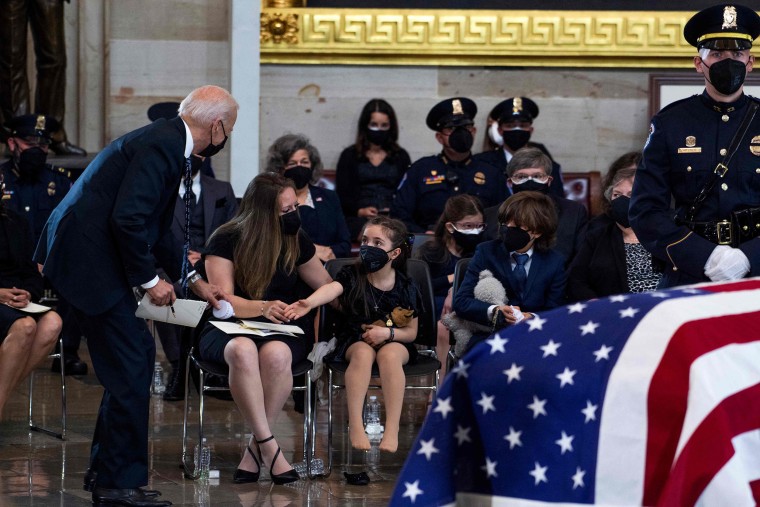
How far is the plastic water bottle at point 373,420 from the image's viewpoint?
7.03 m

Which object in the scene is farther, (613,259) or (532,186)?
(532,186)

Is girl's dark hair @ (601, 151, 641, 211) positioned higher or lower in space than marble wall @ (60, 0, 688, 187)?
lower

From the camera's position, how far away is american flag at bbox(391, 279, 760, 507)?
325 cm

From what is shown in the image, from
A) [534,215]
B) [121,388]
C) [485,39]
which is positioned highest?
[485,39]

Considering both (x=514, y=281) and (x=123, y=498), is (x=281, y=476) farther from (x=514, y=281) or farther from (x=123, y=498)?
(x=514, y=281)

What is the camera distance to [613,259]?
6.94 m

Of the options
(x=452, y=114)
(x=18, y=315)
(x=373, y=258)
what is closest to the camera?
(x=373, y=258)

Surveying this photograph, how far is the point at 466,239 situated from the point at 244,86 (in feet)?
9.88

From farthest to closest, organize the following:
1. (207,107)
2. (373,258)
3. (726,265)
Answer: (373,258)
(207,107)
(726,265)

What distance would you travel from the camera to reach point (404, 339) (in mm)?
6395

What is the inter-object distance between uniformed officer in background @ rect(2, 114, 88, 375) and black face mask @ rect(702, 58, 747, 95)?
4.88 meters

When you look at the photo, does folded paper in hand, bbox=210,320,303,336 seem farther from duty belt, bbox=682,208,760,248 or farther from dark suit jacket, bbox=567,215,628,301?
duty belt, bbox=682,208,760,248

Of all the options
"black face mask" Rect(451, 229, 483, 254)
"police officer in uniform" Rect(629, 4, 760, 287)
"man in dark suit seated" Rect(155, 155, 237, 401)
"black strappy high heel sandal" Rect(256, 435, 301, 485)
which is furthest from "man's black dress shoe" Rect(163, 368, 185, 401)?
"police officer in uniform" Rect(629, 4, 760, 287)

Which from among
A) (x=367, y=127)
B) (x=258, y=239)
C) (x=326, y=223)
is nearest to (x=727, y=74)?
(x=258, y=239)
